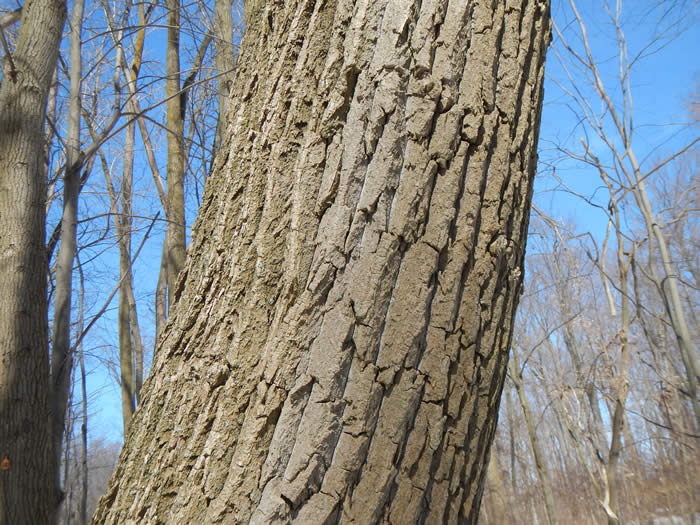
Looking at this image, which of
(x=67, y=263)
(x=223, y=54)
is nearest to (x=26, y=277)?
(x=67, y=263)

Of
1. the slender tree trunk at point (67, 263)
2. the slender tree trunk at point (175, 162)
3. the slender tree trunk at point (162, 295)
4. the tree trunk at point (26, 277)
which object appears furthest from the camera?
the slender tree trunk at point (162, 295)

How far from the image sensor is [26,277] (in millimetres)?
3000

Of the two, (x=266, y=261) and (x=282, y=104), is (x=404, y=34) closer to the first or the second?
(x=282, y=104)

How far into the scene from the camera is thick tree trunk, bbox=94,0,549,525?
2.50 feet

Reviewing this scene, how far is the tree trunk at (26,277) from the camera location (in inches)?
110

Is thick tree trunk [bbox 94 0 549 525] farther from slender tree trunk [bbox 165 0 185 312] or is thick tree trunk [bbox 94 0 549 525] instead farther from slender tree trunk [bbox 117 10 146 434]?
slender tree trunk [bbox 117 10 146 434]

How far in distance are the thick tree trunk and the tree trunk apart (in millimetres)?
2308

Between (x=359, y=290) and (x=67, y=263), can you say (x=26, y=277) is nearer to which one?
(x=67, y=263)

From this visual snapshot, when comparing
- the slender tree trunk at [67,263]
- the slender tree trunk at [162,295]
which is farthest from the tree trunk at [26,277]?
the slender tree trunk at [162,295]

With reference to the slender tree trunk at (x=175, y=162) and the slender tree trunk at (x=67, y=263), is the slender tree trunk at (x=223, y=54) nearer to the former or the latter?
the slender tree trunk at (x=175, y=162)

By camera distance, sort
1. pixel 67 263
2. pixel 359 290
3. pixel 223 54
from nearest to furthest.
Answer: pixel 359 290 < pixel 67 263 < pixel 223 54

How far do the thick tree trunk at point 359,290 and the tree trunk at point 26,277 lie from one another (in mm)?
2308

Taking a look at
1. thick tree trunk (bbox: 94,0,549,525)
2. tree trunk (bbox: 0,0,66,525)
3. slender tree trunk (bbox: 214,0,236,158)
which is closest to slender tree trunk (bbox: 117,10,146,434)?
slender tree trunk (bbox: 214,0,236,158)

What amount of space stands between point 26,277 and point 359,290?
289 cm
